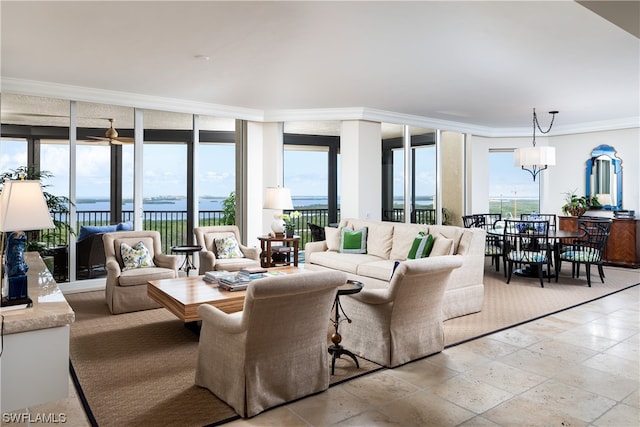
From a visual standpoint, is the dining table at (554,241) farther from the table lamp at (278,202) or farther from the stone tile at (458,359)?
the stone tile at (458,359)

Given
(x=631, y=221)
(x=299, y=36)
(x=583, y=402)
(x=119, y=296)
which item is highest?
(x=299, y=36)

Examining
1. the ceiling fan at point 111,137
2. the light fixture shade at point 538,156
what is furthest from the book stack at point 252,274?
the light fixture shade at point 538,156

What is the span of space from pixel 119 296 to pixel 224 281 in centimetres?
149

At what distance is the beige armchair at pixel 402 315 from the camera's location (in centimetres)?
325

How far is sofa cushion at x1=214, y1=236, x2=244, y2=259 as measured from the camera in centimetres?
599

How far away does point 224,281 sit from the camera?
163 inches

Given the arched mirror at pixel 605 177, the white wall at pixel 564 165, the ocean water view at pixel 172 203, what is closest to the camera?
the ocean water view at pixel 172 203

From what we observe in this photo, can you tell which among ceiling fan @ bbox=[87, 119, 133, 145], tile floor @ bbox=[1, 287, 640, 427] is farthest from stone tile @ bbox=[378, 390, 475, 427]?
ceiling fan @ bbox=[87, 119, 133, 145]

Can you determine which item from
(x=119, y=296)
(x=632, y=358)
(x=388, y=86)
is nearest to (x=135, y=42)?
(x=119, y=296)

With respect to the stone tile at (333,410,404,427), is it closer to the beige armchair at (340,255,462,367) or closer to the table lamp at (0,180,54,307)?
the beige armchair at (340,255,462,367)

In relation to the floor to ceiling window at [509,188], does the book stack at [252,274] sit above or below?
below

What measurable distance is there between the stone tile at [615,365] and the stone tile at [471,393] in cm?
102

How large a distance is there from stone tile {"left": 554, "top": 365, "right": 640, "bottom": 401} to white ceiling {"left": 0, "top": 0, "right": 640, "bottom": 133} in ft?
7.70

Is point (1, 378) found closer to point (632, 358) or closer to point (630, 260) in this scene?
point (632, 358)
